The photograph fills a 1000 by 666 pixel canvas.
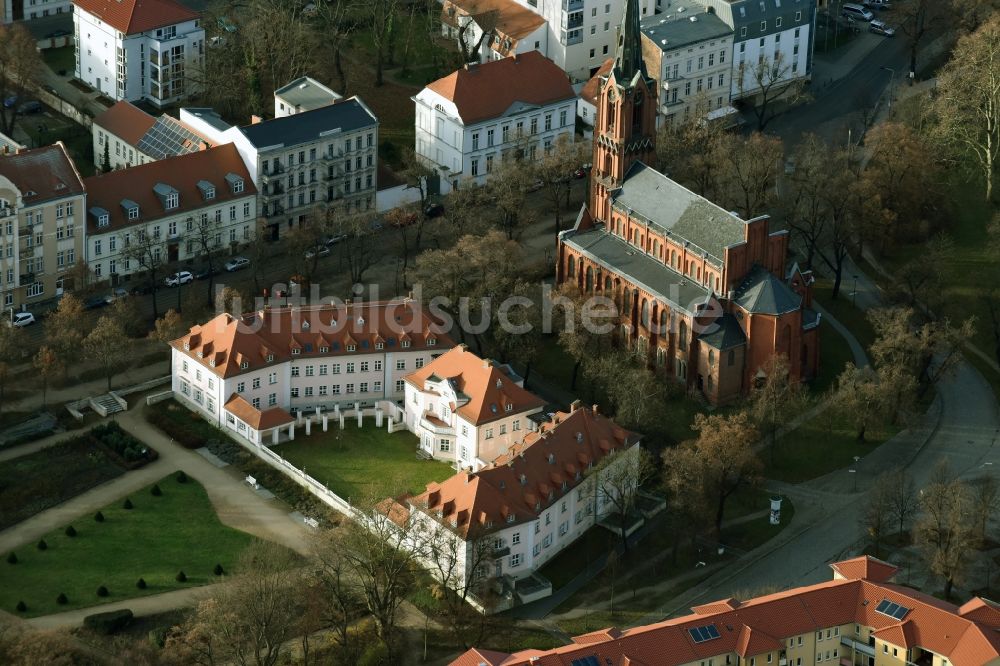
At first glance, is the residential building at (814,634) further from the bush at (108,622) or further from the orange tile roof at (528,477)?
the bush at (108,622)

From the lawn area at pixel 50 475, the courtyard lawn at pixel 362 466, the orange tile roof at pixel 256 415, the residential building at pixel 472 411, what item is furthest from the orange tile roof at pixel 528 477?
the lawn area at pixel 50 475

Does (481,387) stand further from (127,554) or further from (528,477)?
(127,554)

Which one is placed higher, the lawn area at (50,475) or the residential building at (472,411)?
the residential building at (472,411)

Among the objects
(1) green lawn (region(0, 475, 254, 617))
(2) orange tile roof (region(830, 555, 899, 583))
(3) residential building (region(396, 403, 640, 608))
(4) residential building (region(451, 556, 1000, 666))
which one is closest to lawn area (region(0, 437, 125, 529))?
(1) green lawn (region(0, 475, 254, 617))

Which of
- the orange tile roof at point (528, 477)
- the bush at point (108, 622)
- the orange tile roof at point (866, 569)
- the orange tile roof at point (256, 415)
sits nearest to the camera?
the orange tile roof at point (866, 569)

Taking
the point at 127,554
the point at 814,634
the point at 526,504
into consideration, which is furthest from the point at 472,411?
the point at 814,634

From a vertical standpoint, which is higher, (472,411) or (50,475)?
(472,411)
